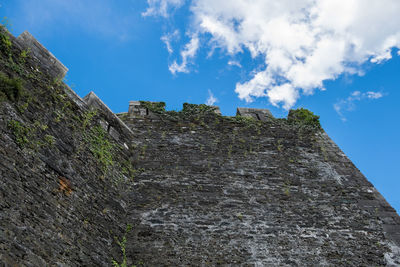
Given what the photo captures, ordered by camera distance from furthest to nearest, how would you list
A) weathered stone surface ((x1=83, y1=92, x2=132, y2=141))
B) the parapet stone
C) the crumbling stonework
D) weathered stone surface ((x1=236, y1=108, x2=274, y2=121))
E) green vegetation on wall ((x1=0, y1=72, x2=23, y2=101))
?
1. weathered stone surface ((x1=236, y1=108, x2=274, y2=121))
2. the parapet stone
3. weathered stone surface ((x1=83, y1=92, x2=132, y2=141))
4. green vegetation on wall ((x1=0, y1=72, x2=23, y2=101))
5. the crumbling stonework

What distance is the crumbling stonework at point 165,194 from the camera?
4152mm

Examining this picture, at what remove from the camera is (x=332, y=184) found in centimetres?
674

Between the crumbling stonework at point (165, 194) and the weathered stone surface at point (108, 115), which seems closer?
the crumbling stonework at point (165, 194)

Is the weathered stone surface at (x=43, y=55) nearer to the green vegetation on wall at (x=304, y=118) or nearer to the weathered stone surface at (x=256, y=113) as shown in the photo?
the weathered stone surface at (x=256, y=113)

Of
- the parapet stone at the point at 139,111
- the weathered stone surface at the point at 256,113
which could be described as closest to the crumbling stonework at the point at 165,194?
the parapet stone at the point at 139,111

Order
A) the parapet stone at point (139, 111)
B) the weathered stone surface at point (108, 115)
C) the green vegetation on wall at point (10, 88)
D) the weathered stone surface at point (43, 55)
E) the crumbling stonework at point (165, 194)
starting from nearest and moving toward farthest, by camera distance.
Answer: the crumbling stonework at point (165, 194) < the green vegetation on wall at point (10, 88) < the weathered stone surface at point (43, 55) < the weathered stone surface at point (108, 115) < the parapet stone at point (139, 111)

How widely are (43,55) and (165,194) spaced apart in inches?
134

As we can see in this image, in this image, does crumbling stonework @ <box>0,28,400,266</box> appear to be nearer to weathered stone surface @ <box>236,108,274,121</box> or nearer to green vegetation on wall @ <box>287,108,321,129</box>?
green vegetation on wall @ <box>287,108,321,129</box>

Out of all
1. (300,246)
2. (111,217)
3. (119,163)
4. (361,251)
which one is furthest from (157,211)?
(361,251)

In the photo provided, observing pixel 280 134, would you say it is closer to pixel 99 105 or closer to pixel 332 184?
pixel 332 184

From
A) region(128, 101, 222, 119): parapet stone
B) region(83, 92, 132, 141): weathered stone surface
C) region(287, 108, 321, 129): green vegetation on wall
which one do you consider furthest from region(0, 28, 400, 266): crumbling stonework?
region(287, 108, 321, 129): green vegetation on wall

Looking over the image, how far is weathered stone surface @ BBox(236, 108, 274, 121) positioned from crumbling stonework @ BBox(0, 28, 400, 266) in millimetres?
999

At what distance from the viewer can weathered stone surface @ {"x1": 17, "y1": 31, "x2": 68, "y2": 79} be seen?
18.9 ft

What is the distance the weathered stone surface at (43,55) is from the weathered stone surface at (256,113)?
4.70m
